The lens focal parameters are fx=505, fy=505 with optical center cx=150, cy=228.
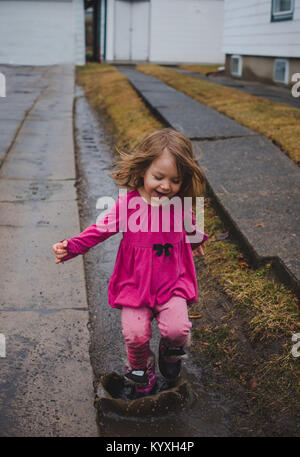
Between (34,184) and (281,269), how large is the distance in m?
3.14

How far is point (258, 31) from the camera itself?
480 inches

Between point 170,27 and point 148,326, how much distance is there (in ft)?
79.4

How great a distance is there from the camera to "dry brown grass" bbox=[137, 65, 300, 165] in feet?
18.5

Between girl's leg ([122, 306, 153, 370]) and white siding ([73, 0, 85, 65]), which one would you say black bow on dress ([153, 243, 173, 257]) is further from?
white siding ([73, 0, 85, 65])

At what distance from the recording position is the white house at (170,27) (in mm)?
23922

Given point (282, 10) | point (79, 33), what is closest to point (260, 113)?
point (282, 10)

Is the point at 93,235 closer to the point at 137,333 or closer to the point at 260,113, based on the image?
the point at 137,333

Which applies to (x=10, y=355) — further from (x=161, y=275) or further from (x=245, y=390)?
(x=245, y=390)

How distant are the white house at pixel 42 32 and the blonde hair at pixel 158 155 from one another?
22.6 meters

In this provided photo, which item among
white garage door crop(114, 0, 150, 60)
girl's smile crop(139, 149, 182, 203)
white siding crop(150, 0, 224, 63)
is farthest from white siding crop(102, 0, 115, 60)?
girl's smile crop(139, 149, 182, 203)

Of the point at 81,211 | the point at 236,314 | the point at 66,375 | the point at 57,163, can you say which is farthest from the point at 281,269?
the point at 57,163

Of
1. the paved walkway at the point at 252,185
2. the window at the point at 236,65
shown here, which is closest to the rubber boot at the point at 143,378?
the paved walkway at the point at 252,185

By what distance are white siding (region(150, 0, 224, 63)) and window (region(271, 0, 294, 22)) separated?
44.9 ft

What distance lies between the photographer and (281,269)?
123 inches
